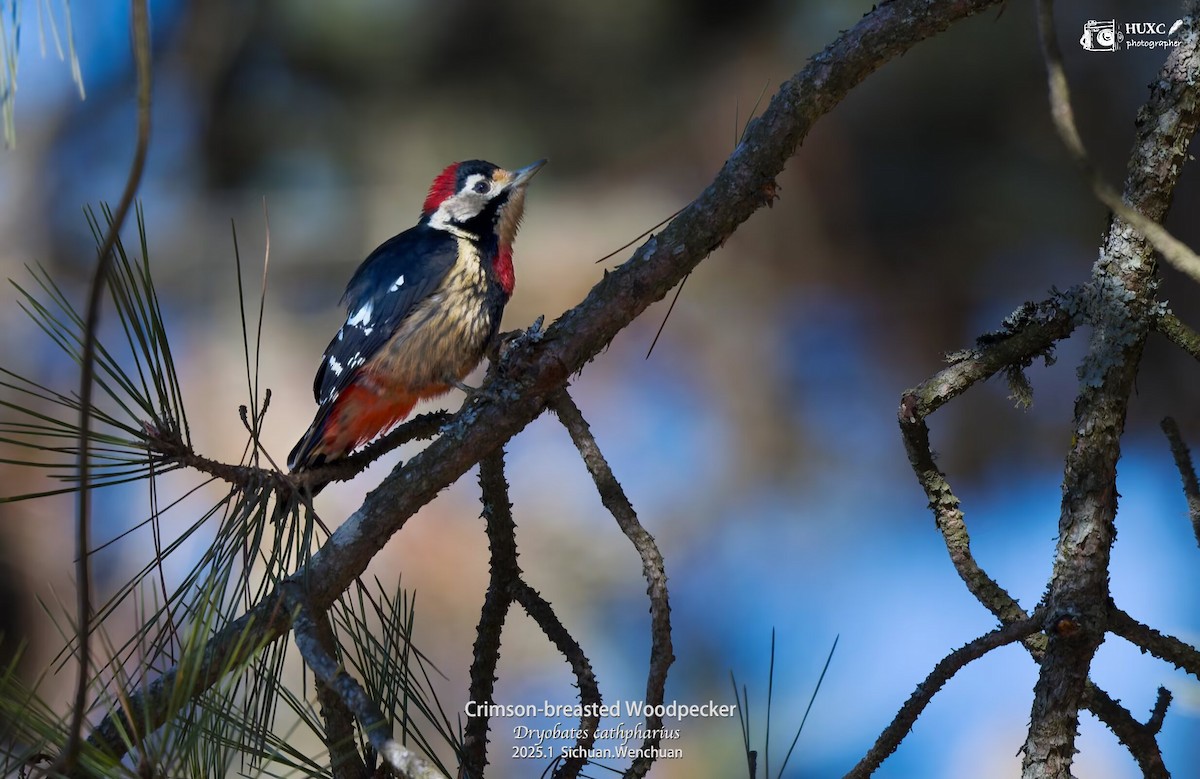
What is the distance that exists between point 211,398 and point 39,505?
696 mm

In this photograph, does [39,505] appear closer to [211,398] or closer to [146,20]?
[211,398]

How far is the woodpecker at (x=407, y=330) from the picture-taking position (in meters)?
1.68

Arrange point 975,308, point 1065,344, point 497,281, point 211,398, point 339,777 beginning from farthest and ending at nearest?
point 211,398, point 975,308, point 1065,344, point 497,281, point 339,777

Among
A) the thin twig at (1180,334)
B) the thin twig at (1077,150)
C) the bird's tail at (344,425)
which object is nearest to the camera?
the thin twig at (1077,150)

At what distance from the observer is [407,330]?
1.78m

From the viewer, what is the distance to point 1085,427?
1.12 m

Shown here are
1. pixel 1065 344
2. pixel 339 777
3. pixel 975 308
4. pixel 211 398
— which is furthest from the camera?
pixel 211 398

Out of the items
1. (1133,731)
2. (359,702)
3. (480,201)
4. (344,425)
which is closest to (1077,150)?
(359,702)

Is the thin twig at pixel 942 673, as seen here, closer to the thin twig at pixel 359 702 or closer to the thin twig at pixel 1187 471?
the thin twig at pixel 1187 471

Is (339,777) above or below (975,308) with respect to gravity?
below

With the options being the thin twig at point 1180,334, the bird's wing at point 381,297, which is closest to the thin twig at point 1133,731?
the thin twig at point 1180,334

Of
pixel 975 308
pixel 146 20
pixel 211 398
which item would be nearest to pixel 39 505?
pixel 211 398

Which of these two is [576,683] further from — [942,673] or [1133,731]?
[1133,731]

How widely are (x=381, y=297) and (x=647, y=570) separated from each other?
36.5 inches
